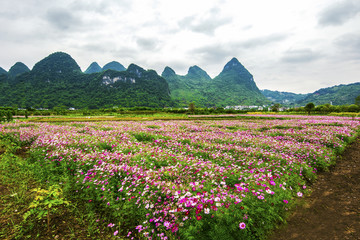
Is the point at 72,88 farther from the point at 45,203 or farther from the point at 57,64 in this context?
the point at 45,203

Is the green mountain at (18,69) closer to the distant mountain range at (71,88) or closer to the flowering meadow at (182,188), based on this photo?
the distant mountain range at (71,88)

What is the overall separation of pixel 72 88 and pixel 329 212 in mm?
184417

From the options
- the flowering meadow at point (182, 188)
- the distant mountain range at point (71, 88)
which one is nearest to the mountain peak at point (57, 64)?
the distant mountain range at point (71, 88)

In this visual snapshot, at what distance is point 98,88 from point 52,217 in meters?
173

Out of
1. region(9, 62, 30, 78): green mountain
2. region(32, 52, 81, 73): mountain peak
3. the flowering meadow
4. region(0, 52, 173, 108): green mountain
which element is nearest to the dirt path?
the flowering meadow

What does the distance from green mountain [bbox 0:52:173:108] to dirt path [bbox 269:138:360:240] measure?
431 feet

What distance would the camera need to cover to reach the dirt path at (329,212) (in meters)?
3.40

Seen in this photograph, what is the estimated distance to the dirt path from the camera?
3.40 meters

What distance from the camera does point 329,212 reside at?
4109 mm

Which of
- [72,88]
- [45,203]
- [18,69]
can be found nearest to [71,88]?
[72,88]

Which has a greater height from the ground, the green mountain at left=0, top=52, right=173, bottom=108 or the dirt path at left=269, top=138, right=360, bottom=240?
the green mountain at left=0, top=52, right=173, bottom=108

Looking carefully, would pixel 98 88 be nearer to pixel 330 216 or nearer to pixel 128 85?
pixel 128 85

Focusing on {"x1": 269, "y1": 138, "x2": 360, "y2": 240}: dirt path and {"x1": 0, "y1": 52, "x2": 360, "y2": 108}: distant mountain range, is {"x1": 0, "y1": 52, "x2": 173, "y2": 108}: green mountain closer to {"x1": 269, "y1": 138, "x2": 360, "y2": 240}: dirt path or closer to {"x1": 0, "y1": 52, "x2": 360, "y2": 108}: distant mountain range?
{"x1": 0, "y1": 52, "x2": 360, "y2": 108}: distant mountain range

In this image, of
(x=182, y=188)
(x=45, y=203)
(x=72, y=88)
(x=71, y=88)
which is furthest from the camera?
(x=72, y=88)
